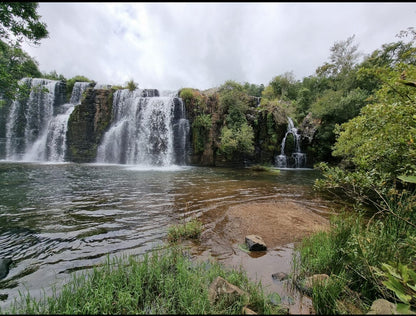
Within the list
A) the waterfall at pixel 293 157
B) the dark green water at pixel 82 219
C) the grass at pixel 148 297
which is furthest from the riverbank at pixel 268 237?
the waterfall at pixel 293 157

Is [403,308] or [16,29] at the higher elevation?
[16,29]

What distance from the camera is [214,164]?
727 inches

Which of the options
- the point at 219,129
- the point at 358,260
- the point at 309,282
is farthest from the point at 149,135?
the point at 358,260

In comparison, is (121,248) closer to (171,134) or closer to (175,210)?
(175,210)

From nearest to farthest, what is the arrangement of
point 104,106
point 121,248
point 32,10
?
point 121,248 < point 32,10 < point 104,106

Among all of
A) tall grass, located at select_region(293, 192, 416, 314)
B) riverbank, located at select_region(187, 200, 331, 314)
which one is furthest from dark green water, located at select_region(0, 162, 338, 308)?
tall grass, located at select_region(293, 192, 416, 314)

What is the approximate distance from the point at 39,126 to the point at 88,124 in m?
6.33

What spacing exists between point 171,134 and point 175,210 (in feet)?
46.1

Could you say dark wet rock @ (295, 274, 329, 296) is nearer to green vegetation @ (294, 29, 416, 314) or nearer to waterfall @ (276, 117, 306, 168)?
green vegetation @ (294, 29, 416, 314)

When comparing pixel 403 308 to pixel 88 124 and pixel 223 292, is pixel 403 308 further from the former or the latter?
pixel 88 124

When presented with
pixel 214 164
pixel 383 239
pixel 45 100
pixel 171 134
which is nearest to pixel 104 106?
pixel 45 100

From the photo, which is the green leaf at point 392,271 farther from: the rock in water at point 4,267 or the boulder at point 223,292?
the rock in water at point 4,267

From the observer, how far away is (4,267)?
8.50 feet

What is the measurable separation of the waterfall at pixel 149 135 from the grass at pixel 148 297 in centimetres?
1584
